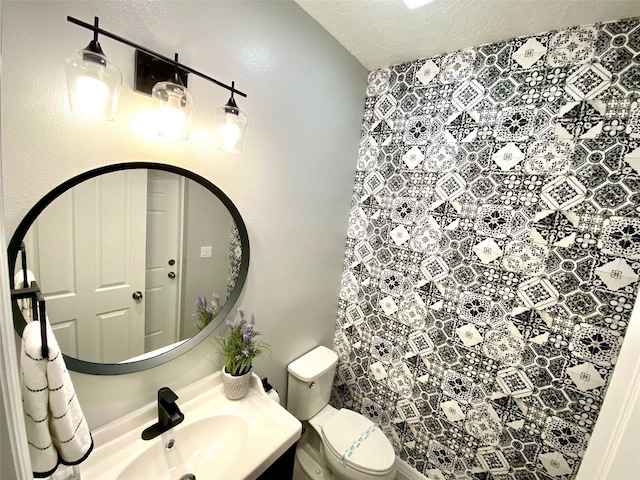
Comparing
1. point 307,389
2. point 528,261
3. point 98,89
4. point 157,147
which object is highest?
point 98,89

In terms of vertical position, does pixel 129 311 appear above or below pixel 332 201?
below

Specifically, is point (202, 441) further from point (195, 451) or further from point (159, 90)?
point (159, 90)

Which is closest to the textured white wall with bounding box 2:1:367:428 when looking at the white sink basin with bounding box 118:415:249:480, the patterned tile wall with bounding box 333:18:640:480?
the white sink basin with bounding box 118:415:249:480

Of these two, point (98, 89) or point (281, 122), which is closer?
point (98, 89)

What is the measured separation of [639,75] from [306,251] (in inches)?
63.3

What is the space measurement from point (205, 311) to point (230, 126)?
0.77 m

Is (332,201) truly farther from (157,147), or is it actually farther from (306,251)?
(157,147)

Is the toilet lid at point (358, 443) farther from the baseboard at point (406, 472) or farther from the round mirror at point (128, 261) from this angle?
the round mirror at point (128, 261)

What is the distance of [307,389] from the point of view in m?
1.60

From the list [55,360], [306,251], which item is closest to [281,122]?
[306,251]

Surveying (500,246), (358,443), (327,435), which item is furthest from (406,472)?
(500,246)

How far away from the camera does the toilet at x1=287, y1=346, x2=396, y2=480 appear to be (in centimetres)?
138

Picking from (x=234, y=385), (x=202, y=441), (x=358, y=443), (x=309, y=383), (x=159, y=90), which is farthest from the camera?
(x=309, y=383)

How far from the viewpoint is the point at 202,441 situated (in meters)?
1.08
